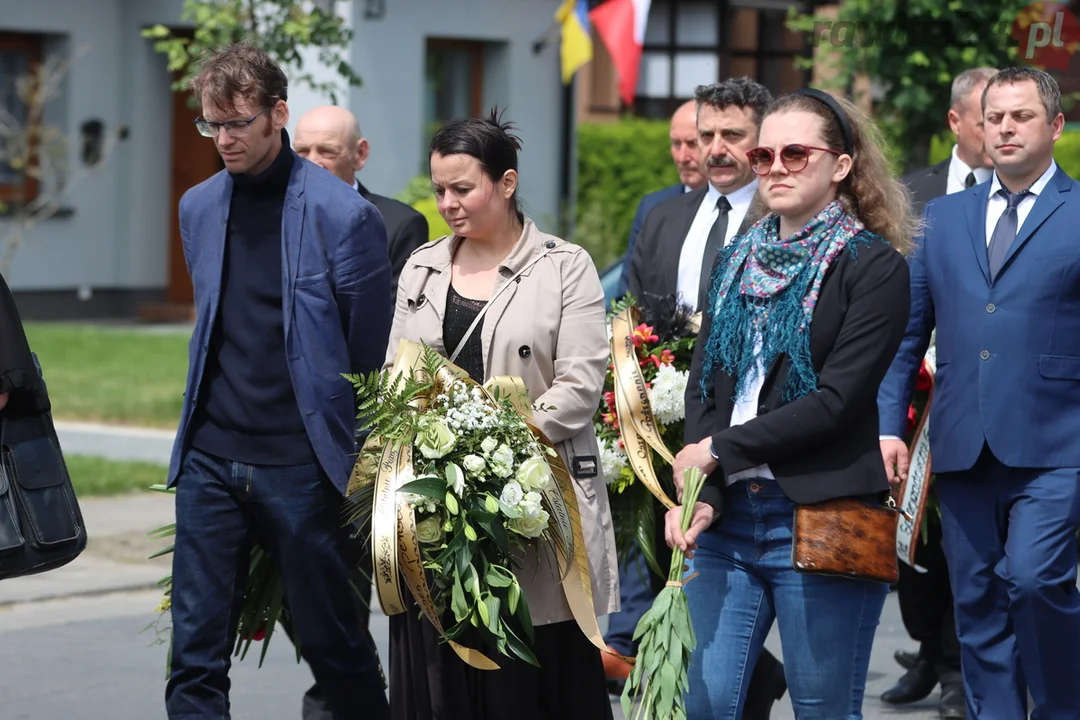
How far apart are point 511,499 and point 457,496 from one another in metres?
0.13

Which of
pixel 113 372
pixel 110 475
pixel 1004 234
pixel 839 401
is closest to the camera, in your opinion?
pixel 839 401

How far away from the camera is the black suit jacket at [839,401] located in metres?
3.85

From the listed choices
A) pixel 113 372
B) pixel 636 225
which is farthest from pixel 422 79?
pixel 636 225

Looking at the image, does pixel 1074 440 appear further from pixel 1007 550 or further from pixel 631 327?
pixel 631 327

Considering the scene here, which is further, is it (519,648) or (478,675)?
(478,675)

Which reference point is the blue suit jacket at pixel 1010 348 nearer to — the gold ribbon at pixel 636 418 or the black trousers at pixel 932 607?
the gold ribbon at pixel 636 418

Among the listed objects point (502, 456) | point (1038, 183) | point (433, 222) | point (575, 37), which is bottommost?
point (502, 456)

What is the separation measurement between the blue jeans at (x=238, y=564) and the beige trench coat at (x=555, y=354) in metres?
0.55

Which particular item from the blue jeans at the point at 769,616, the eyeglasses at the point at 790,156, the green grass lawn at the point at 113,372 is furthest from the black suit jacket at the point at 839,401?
the green grass lawn at the point at 113,372

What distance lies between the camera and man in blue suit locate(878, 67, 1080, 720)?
4.84 m

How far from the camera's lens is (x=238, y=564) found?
15.5ft

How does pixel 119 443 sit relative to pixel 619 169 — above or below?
below

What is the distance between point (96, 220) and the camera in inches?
781

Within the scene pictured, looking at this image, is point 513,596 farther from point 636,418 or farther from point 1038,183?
point 1038,183
